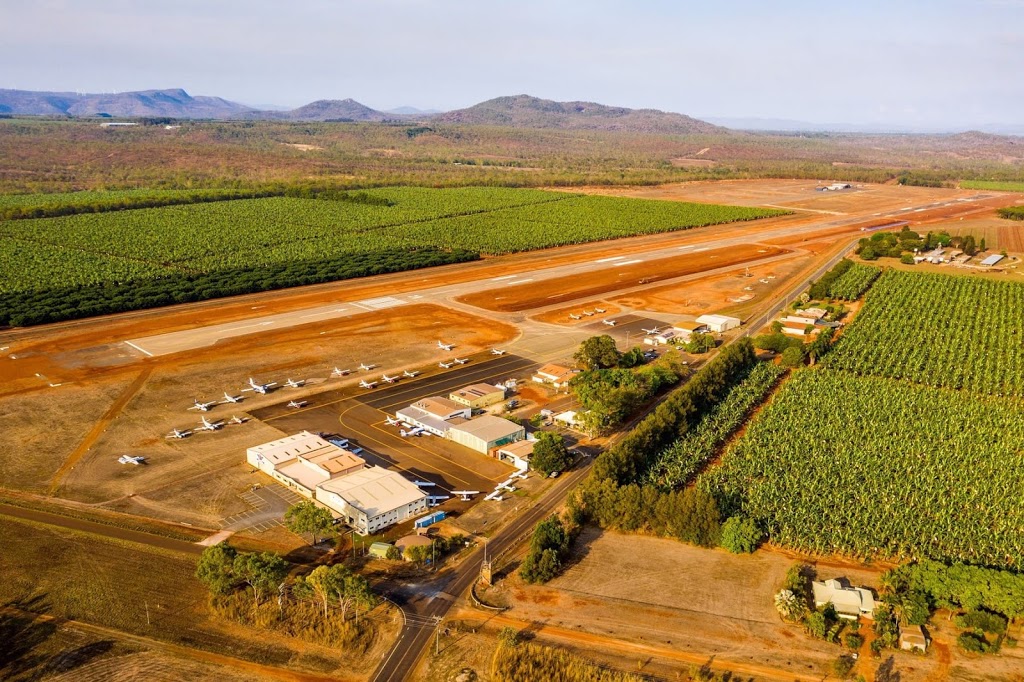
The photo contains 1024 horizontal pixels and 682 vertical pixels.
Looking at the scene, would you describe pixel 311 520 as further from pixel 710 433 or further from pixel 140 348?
pixel 140 348

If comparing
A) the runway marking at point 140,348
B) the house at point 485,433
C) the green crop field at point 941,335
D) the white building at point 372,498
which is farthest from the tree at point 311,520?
the green crop field at point 941,335

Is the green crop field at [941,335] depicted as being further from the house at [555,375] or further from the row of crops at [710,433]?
the house at [555,375]

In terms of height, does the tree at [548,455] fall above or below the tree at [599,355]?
below

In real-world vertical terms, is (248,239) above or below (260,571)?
above

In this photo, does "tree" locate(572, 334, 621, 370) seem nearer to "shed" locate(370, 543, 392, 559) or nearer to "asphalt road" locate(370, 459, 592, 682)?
"asphalt road" locate(370, 459, 592, 682)

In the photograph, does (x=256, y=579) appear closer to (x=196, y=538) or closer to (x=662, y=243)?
(x=196, y=538)

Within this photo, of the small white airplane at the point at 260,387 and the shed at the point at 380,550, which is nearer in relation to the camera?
the shed at the point at 380,550

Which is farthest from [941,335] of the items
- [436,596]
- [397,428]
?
[436,596]
